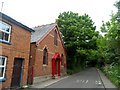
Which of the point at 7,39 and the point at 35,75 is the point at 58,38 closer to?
the point at 35,75

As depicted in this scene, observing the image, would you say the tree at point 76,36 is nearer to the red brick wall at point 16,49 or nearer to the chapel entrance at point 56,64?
the chapel entrance at point 56,64

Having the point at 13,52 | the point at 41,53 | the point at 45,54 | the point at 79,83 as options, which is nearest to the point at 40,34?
the point at 45,54

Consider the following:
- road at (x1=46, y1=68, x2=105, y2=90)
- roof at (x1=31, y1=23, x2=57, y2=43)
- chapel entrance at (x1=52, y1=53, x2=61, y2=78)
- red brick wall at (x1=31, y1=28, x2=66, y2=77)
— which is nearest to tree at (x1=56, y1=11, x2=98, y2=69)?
red brick wall at (x1=31, y1=28, x2=66, y2=77)

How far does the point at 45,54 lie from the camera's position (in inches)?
900

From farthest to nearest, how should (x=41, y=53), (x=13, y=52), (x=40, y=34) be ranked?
1. (x=40, y=34)
2. (x=41, y=53)
3. (x=13, y=52)

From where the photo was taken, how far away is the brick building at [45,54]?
19.6 m

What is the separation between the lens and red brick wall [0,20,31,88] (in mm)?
13759

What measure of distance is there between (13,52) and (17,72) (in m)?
1.99

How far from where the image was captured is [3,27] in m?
13.6

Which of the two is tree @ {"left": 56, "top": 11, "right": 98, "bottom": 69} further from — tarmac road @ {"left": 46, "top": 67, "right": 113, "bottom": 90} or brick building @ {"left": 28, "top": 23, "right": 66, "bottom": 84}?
tarmac road @ {"left": 46, "top": 67, "right": 113, "bottom": 90}

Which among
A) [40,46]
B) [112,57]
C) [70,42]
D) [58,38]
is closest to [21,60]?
[40,46]

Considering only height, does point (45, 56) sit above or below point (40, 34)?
below

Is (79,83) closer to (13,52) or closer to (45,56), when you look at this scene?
(45,56)

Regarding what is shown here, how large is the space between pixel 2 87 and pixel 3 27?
4.43 metres
